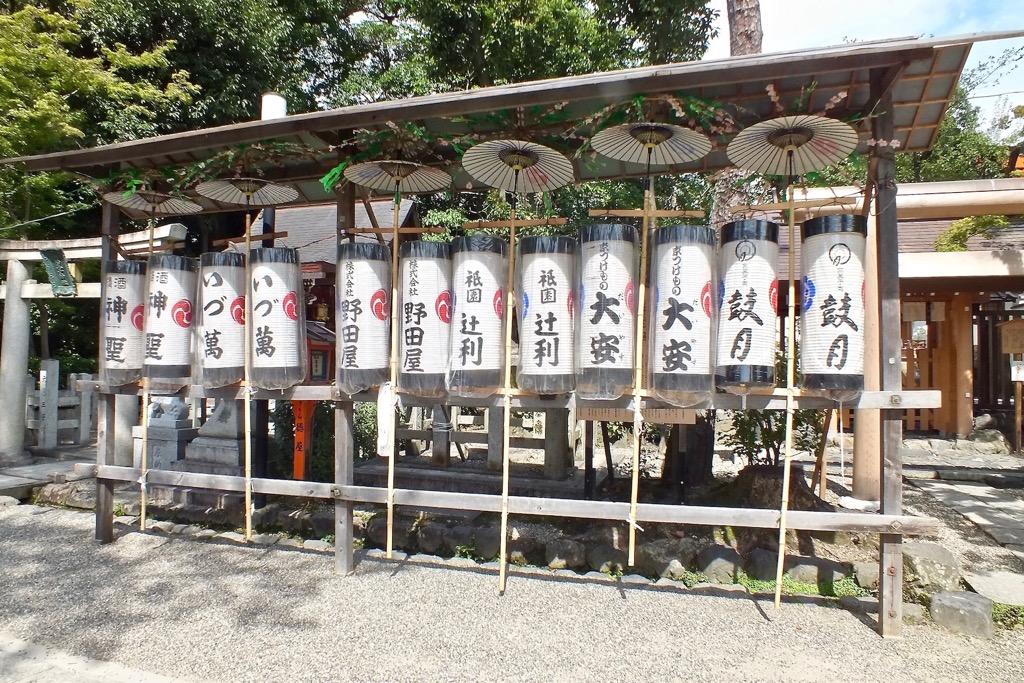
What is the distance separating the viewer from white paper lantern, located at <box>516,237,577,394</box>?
4125 millimetres

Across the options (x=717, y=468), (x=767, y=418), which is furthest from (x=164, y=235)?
(x=717, y=468)

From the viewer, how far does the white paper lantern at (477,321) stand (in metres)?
4.29

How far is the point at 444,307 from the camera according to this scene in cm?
448

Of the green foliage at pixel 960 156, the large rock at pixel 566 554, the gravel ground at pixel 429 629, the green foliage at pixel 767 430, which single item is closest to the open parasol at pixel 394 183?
the gravel ground at pixel 429 629

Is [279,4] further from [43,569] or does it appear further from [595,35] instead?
[43,569]

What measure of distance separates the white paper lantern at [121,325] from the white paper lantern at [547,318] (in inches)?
153

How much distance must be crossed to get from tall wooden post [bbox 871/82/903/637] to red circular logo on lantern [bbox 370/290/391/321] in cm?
362

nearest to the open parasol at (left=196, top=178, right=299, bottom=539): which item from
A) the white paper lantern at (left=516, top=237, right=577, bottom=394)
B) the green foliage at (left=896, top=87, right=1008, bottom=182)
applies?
the white paper lantern at (left=516, top=237, right=577, bottom=394)

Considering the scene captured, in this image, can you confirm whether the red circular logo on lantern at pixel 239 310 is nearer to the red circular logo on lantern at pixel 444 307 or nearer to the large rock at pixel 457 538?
the red circular logo on lantern at pixel 444 307

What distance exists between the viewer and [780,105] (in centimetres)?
427

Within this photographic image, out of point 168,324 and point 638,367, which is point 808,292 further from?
point 168,324

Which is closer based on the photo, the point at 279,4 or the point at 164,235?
the point at 164,235

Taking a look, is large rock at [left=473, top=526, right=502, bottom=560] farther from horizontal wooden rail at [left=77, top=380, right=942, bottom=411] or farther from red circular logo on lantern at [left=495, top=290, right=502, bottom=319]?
red circular logo on lantern at [left=495, top=290, right=502, bottom=319]

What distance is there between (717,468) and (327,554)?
667 cm
